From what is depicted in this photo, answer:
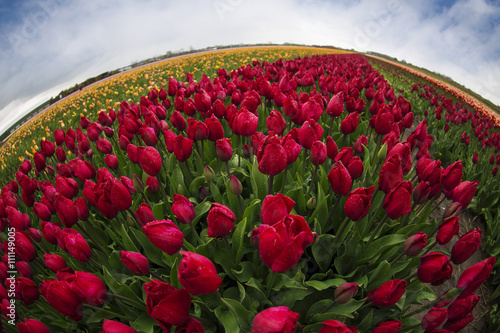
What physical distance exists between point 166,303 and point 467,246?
5.15 feet

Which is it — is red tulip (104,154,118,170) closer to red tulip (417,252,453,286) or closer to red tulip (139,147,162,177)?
red tulip (139,147,162,177)

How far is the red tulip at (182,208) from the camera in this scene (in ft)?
5.05

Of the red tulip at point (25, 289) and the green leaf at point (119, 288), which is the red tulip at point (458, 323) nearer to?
the green leaf at point (119, 288)

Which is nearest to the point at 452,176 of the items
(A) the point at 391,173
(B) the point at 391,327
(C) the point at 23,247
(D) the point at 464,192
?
(D) the point at 464,192

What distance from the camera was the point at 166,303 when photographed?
94 cm

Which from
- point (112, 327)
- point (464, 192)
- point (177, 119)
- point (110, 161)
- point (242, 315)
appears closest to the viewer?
point (112, 327)

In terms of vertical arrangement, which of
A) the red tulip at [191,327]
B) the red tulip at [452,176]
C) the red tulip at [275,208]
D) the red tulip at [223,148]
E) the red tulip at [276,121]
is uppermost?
the red tulip at [276,121]

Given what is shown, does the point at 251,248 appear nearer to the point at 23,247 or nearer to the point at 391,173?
the point at 391,173

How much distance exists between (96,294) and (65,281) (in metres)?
0.15

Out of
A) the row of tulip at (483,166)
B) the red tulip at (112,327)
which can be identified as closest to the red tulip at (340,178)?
the red tulip at (112,327)

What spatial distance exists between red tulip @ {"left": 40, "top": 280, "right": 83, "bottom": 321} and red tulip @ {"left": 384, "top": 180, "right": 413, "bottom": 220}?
1648mm

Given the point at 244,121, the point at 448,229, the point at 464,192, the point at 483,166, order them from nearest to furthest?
the point at 448,229 → the point at 464,192 → the point at 244,121 → the point at 483,166

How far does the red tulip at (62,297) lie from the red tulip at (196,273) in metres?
0.63

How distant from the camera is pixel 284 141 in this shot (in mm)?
1793
